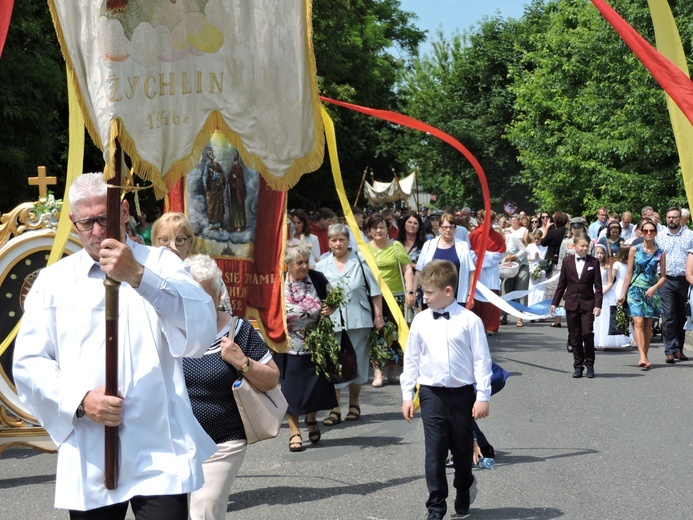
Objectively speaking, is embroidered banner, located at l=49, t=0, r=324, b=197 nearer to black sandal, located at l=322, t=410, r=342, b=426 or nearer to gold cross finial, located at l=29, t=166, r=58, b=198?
gold cross finial, located at l=29, t=166, r=58, b=198

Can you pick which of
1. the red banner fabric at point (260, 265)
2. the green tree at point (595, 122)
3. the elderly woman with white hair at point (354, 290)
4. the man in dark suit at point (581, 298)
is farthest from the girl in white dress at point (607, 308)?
the green tree at point (595, 122)

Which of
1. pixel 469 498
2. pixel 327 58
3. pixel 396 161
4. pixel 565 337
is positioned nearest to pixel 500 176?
pixel 396 161

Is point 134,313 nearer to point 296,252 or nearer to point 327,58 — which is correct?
point 296,252

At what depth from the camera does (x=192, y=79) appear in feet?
20.9

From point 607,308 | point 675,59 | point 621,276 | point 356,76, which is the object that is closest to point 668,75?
point 675,59

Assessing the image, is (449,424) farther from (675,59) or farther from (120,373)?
(675,59)

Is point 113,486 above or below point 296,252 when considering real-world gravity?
below

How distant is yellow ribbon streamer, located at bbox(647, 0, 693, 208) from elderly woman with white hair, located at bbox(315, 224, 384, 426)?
738 centimetres

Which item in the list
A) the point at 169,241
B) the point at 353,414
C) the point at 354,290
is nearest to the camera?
the point at 169,241

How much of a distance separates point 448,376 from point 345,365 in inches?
135

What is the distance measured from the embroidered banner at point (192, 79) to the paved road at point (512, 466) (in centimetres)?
215

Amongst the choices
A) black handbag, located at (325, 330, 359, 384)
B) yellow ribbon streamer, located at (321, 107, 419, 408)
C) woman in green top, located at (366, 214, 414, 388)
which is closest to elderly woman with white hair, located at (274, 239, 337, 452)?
black handbag, located at (325, 330, 359, 384)

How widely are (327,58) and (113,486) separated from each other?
23.1 m

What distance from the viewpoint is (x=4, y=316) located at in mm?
8477
